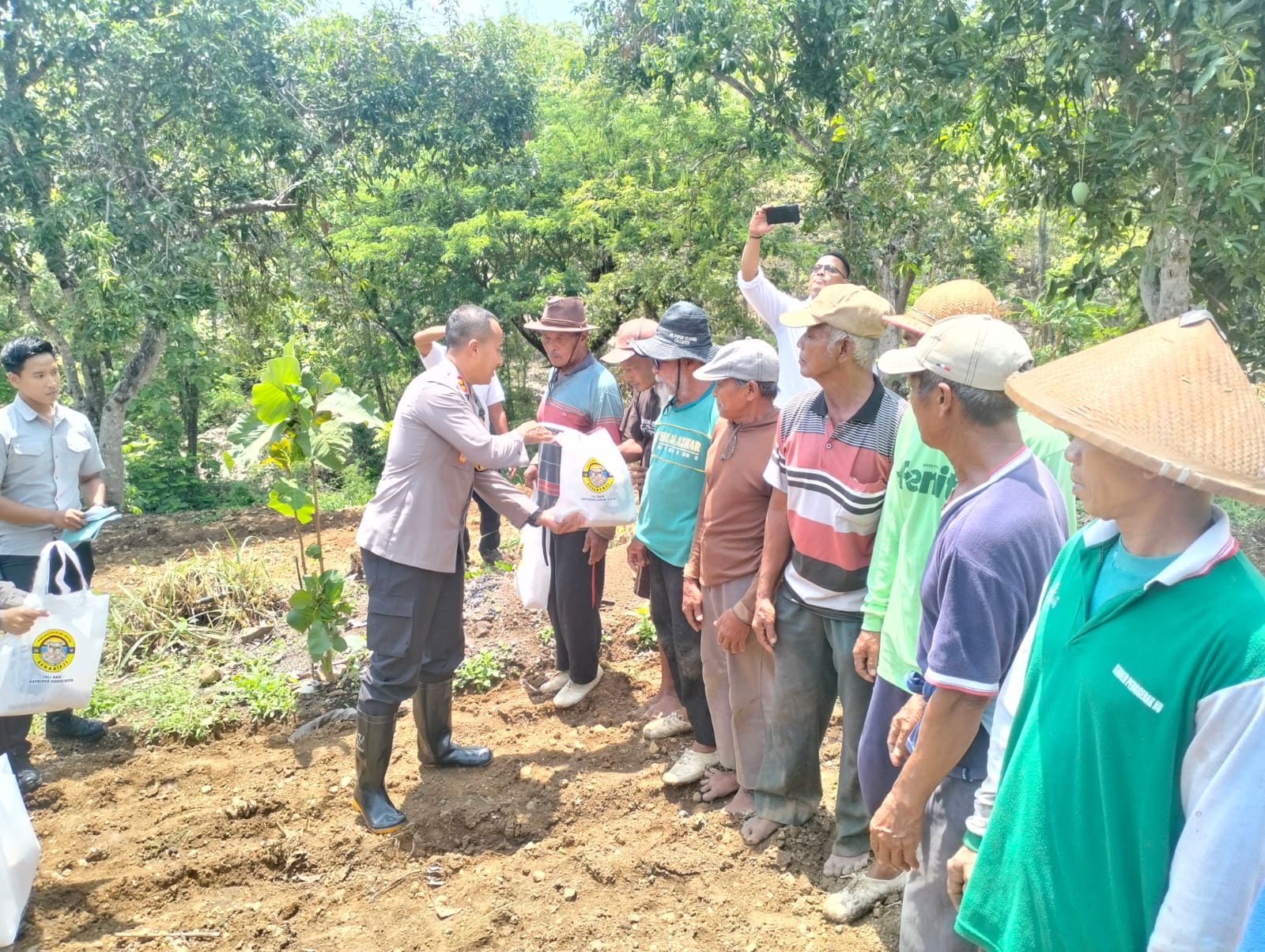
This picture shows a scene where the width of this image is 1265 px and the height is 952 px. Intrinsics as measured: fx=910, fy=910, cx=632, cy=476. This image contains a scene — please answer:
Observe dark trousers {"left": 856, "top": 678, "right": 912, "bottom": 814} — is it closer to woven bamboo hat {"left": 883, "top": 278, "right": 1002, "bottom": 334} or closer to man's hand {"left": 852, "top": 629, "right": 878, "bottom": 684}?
man's hand {"left": 852, "top": 629, "right": 878, "bottom": 684}

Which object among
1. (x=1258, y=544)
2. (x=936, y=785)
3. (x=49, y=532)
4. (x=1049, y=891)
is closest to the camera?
(x=1049, y=891)

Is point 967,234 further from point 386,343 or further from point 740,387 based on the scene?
point 386,343

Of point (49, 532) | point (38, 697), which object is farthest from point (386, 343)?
point (38, 697)

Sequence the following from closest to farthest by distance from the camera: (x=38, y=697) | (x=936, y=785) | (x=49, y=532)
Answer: (x=936, y=785) < (x=38, y=697) < (x=49, y=532)

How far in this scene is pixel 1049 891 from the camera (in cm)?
152

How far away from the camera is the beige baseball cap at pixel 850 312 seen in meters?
2.76

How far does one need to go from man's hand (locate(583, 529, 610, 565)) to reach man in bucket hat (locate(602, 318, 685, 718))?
22 centimetres

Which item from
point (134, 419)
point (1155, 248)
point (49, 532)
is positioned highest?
point (1155, 248)

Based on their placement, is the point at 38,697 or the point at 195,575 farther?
the point at 195,575

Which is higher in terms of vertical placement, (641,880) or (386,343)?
(386,343)

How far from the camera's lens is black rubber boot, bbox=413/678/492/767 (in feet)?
13.3

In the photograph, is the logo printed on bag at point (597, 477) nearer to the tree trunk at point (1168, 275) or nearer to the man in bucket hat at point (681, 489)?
the man in bucket hat at point (681, 489)

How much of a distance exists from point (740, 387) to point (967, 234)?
6913 millimetres

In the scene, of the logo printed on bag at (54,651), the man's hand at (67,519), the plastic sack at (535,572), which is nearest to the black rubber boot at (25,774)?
the logo printed on bag at (54,651)
